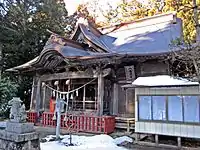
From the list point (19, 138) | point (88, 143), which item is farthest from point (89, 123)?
point (19, 138)

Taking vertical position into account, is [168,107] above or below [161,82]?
below

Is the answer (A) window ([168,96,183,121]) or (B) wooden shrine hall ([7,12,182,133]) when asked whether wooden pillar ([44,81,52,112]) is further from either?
(A) window ([168,96,183,121])

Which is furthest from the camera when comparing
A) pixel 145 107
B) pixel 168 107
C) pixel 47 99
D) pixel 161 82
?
pixel 47 99

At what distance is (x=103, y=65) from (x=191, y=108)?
4.60 metres

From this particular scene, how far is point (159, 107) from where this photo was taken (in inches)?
355

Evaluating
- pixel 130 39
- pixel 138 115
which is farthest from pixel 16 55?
pixel 138 115

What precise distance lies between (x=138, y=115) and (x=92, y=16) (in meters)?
21.2

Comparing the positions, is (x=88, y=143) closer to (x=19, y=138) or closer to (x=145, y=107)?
(x=145, y=107)

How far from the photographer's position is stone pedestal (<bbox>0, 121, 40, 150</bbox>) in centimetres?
568

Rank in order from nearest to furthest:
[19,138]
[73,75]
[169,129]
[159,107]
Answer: [19,138] → [169,129] → [159,107] → [73,75]

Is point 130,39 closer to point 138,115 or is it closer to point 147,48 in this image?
point 147,48

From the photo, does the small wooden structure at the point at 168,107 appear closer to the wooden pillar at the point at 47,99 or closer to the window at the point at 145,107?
the window at the point at 145,107

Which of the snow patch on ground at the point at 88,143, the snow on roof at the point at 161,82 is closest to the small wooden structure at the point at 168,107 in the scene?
the snow on roof at the point at 161,82

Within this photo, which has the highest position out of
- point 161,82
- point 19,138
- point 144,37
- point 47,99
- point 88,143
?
point 144,37
